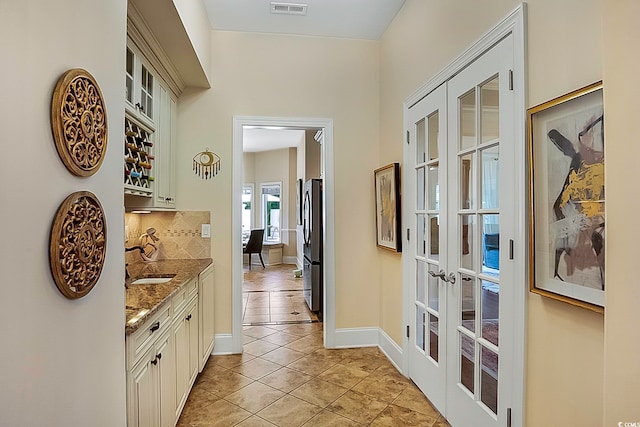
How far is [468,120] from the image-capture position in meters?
2.10

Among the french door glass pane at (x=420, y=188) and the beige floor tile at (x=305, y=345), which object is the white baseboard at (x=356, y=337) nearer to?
the beige floor tile at (x=305, y=345)

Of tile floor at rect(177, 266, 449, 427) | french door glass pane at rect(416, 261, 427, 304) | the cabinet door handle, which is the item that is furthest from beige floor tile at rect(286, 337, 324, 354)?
the cabinet door handle

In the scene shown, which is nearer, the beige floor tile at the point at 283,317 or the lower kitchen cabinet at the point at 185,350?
the lower kitchen cabinet at the point at 185,350

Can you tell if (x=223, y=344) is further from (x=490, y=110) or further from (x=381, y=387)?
(x=490, y=110)

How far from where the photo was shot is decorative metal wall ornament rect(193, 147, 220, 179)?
3.35m

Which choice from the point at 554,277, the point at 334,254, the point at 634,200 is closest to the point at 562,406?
the point at 554,277

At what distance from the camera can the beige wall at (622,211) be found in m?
0.77

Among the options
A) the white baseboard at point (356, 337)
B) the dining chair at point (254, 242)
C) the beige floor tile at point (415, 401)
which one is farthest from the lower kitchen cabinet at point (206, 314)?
the dining chair at point (254, 242)

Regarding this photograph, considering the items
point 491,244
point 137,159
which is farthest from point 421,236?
point 137,159

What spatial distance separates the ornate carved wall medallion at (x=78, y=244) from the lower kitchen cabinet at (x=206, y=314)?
1.77 meters

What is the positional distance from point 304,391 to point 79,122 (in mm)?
2338

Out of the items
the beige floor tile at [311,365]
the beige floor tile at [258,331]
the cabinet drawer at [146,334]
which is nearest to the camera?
the cabinet drawer at [146,334]

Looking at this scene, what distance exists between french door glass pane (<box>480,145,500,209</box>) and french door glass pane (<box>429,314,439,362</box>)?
968mm

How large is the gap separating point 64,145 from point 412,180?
2.31 meters
